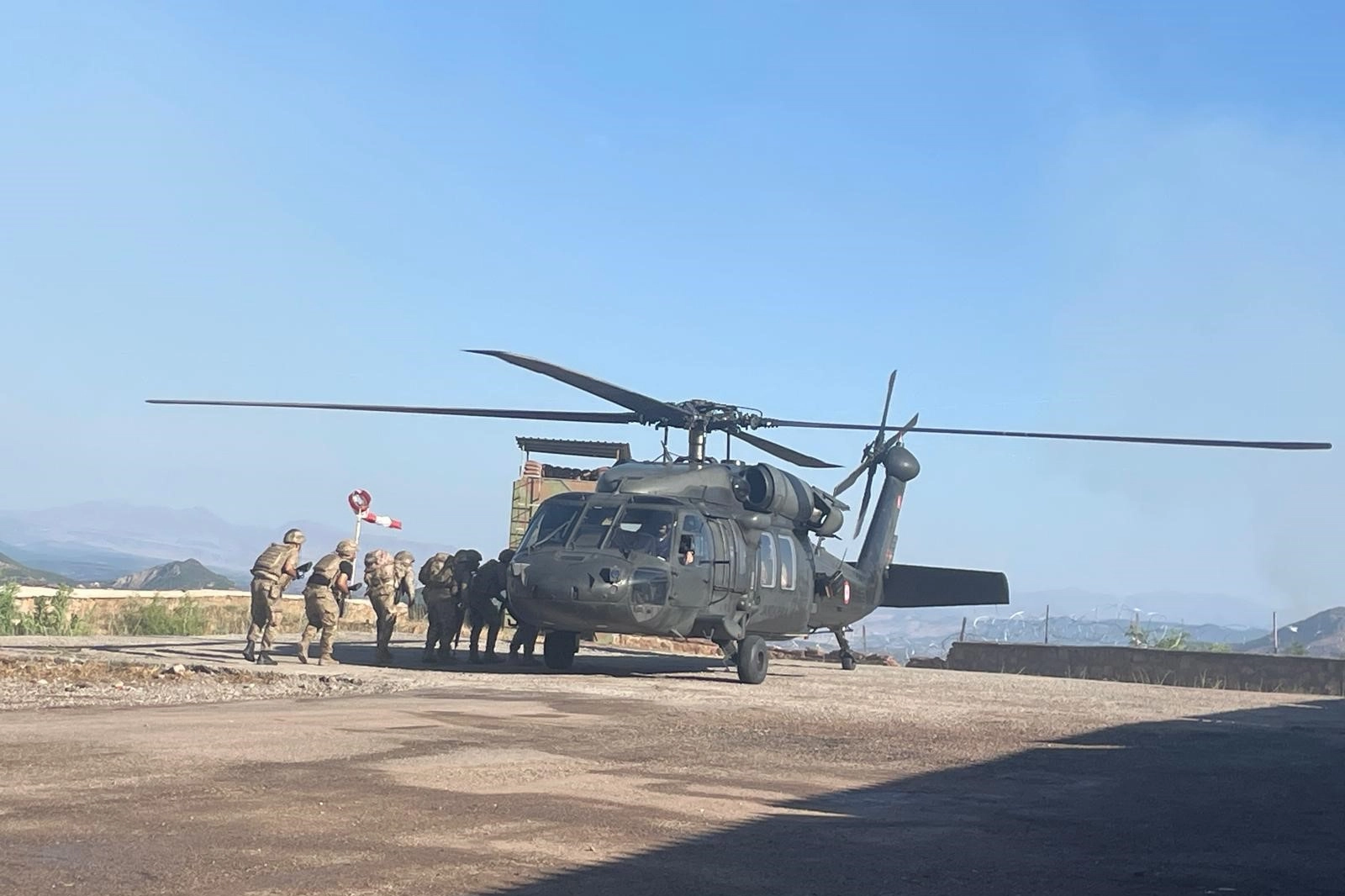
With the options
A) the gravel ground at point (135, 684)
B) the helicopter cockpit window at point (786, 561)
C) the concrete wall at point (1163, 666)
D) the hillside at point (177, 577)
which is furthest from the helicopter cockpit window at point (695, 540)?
the hillside at point (177, 577)

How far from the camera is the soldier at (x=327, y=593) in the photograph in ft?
55.0

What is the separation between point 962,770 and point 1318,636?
480ft

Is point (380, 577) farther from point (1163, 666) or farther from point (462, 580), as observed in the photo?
point (1163, 666)

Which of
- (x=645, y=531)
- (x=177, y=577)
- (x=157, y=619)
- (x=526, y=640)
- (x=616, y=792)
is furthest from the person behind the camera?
(x=177, y=577)

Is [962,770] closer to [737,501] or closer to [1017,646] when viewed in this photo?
[737,501]

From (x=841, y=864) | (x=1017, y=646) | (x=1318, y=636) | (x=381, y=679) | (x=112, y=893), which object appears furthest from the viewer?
(x=1318, y=636)

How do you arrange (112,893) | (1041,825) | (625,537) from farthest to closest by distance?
(625,537) < (1041,825) < (112,893)

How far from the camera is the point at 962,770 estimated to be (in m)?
9.88

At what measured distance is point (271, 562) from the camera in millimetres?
16562

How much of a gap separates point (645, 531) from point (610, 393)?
1.65 m

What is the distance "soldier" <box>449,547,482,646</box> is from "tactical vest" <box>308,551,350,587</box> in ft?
6.51

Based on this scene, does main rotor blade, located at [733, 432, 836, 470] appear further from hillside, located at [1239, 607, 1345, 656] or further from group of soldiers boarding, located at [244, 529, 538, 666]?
hillside, located at [1239, 607, 1345, 656]

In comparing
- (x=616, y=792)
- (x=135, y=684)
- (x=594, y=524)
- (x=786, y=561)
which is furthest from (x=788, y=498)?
(x=616, y=792)

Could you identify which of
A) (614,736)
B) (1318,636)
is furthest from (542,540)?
(1318,636)
